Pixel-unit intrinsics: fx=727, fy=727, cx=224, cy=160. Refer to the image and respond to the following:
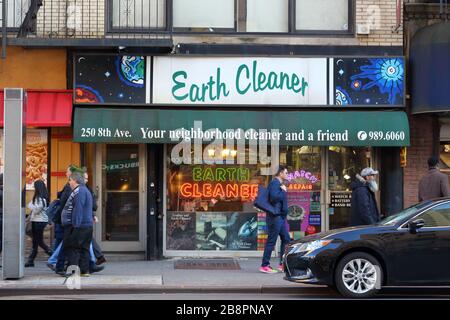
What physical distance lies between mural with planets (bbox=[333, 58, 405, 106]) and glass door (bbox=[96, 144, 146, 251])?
4.04 meters

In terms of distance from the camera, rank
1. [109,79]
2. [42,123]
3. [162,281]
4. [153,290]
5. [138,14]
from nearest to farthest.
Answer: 1. [153,290]
2. [162,281]
3. [42,123]
4. [109,79]
5. [138,14]

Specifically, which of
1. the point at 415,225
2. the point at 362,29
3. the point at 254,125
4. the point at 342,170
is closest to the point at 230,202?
the point at 254,125

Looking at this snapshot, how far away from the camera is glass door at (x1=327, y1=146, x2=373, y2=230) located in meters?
14.4

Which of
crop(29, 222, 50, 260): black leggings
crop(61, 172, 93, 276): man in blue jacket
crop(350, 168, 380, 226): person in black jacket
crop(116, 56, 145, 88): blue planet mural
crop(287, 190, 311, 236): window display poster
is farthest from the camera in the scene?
crop(287, 190, 311, 236): window display poster

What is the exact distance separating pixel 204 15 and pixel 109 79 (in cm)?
228

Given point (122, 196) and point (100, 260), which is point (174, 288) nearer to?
point (100, 260)

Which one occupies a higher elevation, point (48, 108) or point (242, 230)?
point (48, 108)

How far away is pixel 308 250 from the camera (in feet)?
32.6

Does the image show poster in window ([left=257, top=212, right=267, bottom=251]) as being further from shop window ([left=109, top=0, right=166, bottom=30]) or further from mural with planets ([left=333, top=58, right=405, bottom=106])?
shop window ([left=109, top=0, right=166, bottom=30])

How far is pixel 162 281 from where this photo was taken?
36.9 feet

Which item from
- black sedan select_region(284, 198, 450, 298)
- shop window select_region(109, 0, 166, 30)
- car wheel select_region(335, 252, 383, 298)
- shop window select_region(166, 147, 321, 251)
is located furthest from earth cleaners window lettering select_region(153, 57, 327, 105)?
car wheel select_region(335, 252, 383, 298)

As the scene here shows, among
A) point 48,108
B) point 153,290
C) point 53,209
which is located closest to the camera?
point 153,290

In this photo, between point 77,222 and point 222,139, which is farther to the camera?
point 222,139

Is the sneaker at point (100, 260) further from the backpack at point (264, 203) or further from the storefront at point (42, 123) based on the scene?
the backpack at point (264, 203)
